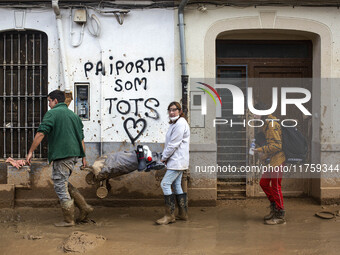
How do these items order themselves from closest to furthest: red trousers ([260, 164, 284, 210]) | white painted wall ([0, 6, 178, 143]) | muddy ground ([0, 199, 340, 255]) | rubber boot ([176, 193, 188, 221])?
muddy ground ([0, 199, 340, 255]) → red trousers ([260, 164, 284, 210]) → rubber boot ([176, 193, 188, 221]) → white painted wall ([0, 6, 178, 143])

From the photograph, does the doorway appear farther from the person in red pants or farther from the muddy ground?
the person in red pants

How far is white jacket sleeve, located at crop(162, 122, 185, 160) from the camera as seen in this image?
583 cm

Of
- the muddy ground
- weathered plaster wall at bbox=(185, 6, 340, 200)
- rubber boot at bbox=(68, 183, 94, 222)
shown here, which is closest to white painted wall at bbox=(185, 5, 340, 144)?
weathered plaster wall at bbox=(185, 6, 340, 200)

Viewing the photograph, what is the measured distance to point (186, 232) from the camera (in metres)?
5.61

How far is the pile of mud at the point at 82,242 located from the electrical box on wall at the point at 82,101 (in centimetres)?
252

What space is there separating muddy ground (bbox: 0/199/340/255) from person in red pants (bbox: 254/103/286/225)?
0.80 feet

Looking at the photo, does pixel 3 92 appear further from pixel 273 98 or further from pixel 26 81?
pixel 273 98

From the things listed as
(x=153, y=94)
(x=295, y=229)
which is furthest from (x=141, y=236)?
(x=153, y=94)

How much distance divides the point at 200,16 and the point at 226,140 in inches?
91.2

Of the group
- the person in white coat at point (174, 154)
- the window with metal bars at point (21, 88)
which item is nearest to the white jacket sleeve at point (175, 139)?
the person in white coat at point (174, 154)

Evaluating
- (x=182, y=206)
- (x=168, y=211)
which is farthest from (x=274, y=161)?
(x=168, y=211)

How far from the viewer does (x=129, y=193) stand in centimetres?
708

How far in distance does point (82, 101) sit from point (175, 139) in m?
2.14

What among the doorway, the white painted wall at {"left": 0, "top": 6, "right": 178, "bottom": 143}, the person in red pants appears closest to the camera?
the person in red pants
